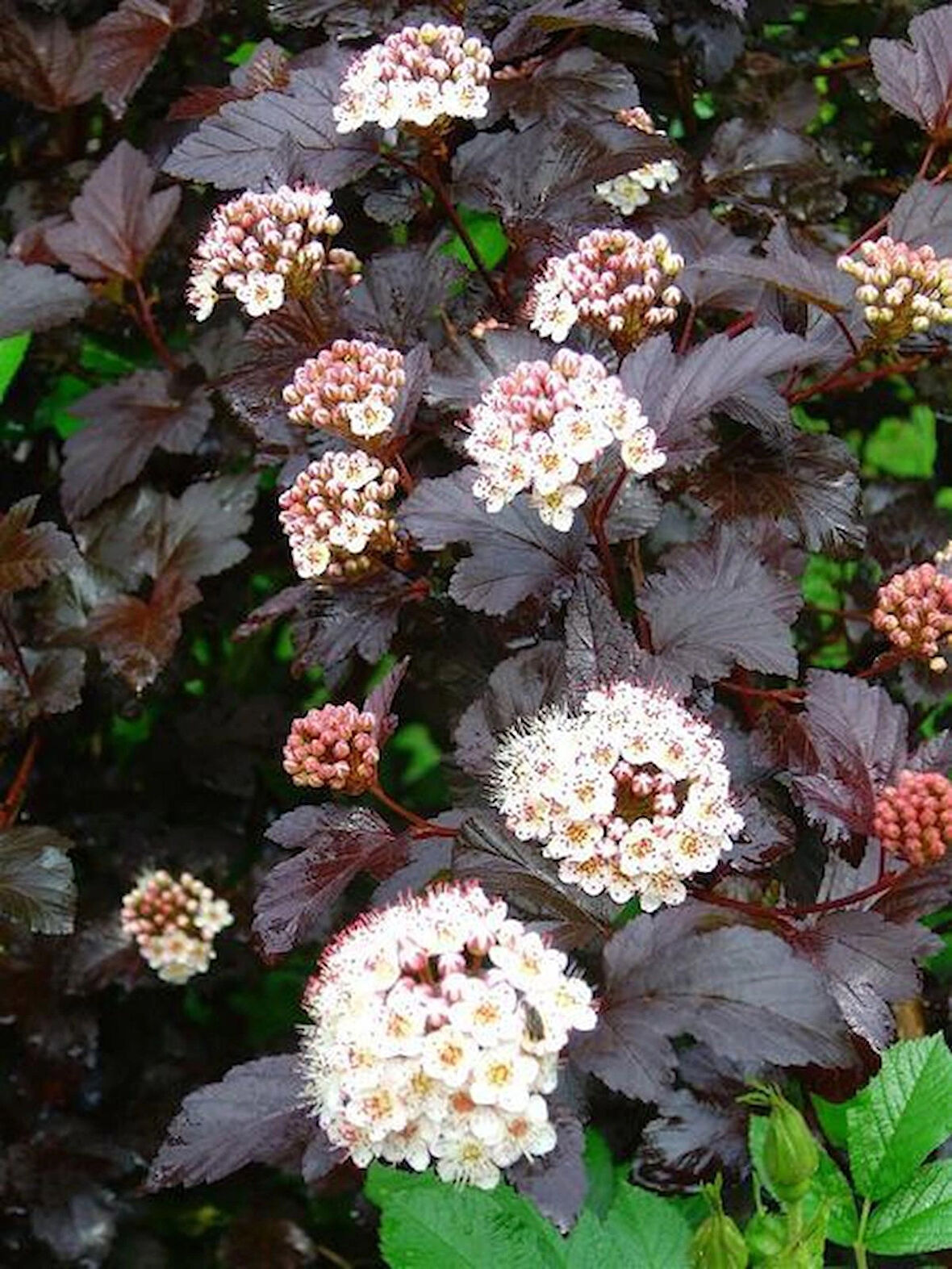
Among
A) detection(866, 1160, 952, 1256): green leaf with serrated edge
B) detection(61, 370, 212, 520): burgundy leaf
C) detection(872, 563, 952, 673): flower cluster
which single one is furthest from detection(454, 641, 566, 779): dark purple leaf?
detection(61, 370, 212, 520): burgundy leaf

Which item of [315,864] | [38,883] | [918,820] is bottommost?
[38,883]

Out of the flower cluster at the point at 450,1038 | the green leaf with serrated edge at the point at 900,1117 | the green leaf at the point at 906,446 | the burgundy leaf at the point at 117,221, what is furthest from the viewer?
the green leaf at the point at 906,446

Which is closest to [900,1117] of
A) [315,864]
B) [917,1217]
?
[917,1217]

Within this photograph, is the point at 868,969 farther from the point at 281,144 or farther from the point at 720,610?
the point at 281,144

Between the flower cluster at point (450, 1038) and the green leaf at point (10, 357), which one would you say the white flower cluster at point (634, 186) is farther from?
the flower cluster at point (450, 1038)

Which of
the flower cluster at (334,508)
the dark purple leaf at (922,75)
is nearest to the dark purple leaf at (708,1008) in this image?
the flower cluster at (334,508)

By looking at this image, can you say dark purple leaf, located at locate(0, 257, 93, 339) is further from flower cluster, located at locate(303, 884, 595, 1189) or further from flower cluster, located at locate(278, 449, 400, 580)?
flower cluster, located at locate(303, 884, 595, 1189)
